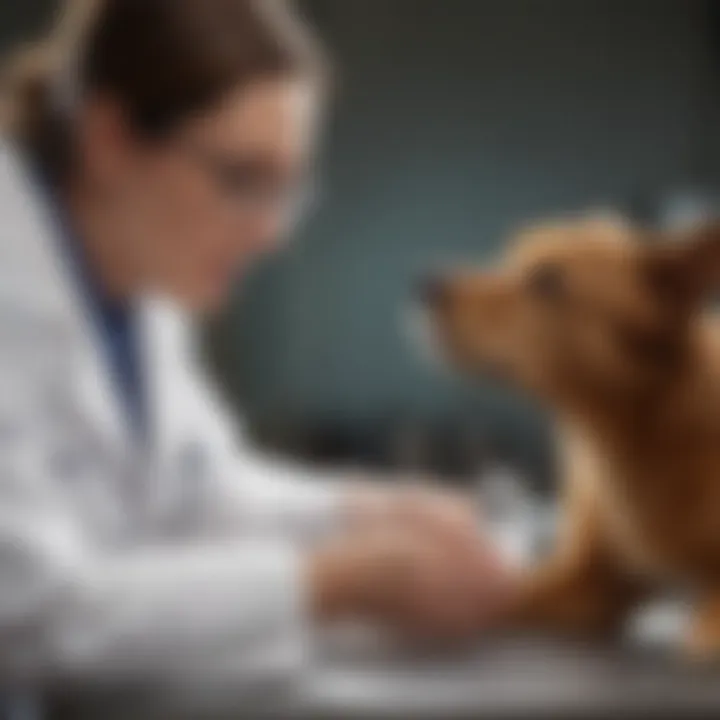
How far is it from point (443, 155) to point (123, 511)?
328 mm

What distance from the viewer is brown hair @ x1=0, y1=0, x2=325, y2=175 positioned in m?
0.98

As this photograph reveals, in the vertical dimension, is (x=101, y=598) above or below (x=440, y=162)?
below

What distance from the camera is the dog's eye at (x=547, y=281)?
3.14 ft

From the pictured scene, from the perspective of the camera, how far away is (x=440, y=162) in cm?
101

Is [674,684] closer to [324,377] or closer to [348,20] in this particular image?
[324,377]

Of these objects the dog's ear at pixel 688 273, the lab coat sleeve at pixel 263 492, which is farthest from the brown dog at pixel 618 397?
the lab coat sleeve at pixel 263 492

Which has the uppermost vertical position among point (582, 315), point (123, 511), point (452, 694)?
point (582, 315)

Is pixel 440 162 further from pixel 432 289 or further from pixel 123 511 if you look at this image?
pixel 123 511

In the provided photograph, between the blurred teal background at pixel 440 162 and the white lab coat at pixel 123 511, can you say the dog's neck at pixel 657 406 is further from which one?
the white lab coat at pixel 123 511

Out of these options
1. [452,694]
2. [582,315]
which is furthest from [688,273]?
[452,694]

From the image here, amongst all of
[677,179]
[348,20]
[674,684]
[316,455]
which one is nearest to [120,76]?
[348,20]

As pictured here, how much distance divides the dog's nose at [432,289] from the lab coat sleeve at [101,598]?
199mm

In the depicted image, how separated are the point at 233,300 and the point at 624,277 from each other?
263 mm

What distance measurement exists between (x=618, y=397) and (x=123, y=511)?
34cm
